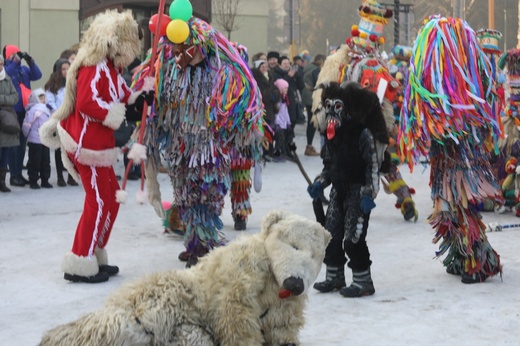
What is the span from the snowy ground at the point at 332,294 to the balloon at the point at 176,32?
1.83m

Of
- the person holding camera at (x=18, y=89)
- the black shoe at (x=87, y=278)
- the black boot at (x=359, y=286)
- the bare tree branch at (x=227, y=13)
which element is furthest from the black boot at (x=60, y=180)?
the bare tree branch at (x=227, y=13)

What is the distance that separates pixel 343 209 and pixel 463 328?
1340 mm

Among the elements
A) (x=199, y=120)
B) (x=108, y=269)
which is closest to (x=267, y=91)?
(x=199, y=120)

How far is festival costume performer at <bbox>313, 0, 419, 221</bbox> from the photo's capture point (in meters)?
9.47

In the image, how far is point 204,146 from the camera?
744cm

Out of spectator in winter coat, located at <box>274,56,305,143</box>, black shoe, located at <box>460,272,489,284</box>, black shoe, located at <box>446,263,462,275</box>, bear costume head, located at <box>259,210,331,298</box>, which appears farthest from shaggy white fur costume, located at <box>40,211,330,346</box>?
spectator in winter coat, located at <box>274,56,305,143</box>

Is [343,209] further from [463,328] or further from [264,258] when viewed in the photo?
[264,258]

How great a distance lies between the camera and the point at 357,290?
21.5 ft

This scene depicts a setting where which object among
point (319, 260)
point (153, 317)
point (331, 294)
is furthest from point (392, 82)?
point (153, 317)

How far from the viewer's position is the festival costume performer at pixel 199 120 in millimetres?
7367

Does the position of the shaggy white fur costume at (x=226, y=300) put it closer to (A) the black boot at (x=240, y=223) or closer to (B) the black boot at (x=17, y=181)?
(A) the black boot at (x=240, y=223)

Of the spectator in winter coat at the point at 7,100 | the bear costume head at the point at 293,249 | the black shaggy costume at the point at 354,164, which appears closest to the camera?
the bear costume head at the point at 293,249

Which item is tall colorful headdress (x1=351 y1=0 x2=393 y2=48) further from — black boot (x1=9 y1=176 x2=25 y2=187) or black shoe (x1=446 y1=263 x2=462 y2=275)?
black boot (x1=9 y1=176 x2=25 y2=187)

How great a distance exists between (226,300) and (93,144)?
2.82 metres
